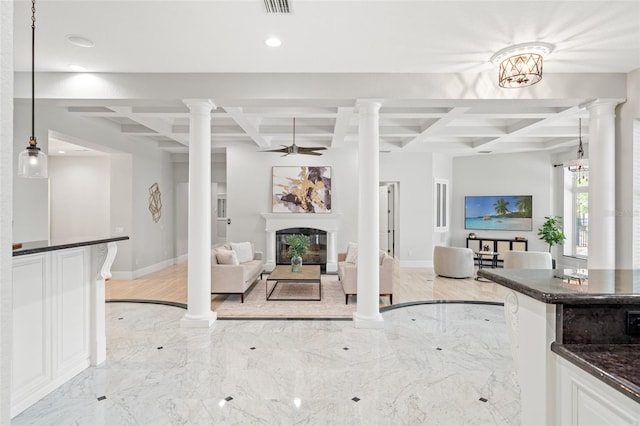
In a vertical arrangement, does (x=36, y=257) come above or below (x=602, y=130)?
below

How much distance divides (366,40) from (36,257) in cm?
313

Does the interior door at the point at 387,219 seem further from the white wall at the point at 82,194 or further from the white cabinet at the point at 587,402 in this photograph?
the white cabinet at the point at 587,402

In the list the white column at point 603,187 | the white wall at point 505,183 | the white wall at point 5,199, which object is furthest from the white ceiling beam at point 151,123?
the white wall at point 505,183

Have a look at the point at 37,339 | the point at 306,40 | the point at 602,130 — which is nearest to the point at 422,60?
the point at 306,40

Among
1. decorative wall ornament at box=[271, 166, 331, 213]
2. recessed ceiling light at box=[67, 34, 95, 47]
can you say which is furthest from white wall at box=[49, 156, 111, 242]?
recessed ceiling light at box=[67, 34, 95, 47]

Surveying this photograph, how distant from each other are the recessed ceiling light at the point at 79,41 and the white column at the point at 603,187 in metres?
5.23

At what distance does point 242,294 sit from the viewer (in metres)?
5.05

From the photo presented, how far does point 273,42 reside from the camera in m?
3.10

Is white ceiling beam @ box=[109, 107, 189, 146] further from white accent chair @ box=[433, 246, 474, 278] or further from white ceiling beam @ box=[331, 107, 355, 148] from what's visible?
white accent chair @ box=[433, 246, 474, 278]

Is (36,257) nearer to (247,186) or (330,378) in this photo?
(330,378)

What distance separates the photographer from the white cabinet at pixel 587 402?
3.32ft

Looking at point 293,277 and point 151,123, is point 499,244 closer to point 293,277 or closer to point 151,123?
point 293,277

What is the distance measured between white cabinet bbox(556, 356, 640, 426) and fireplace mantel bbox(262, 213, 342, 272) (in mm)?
6503

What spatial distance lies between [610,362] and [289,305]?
13.5 feet
